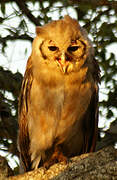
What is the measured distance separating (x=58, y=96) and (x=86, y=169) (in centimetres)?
117

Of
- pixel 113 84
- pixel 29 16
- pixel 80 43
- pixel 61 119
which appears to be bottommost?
pixel 61 119

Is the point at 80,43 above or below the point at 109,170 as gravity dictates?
above

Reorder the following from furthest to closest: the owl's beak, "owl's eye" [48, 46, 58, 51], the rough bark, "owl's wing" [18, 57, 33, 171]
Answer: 1. "owl's wing" [18, 57, 33, 171]
2. "owl's eye" [48, 46, 58, 51]
3. the owl's beak
4. the rough bark

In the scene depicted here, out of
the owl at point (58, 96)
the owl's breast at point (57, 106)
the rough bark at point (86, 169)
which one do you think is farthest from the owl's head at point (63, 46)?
the rough bark at point (86, 169)

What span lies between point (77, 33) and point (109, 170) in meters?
1.73

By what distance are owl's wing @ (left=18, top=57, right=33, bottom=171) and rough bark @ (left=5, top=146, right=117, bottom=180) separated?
1.04 meters

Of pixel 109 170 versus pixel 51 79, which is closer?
pixel 109 170

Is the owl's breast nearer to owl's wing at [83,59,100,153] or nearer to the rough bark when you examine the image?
owl's wing at [83,59,100,153]

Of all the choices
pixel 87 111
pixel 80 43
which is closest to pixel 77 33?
pixel 80 43

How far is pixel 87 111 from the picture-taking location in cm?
472

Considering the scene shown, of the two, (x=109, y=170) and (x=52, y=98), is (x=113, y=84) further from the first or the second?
(x=109, y=170)

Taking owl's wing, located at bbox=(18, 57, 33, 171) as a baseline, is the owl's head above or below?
above

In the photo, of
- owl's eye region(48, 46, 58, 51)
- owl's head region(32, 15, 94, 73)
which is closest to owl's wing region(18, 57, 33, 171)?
owl's head region(32, 15, 94, 73)

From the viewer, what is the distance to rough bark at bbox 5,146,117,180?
3.35m
